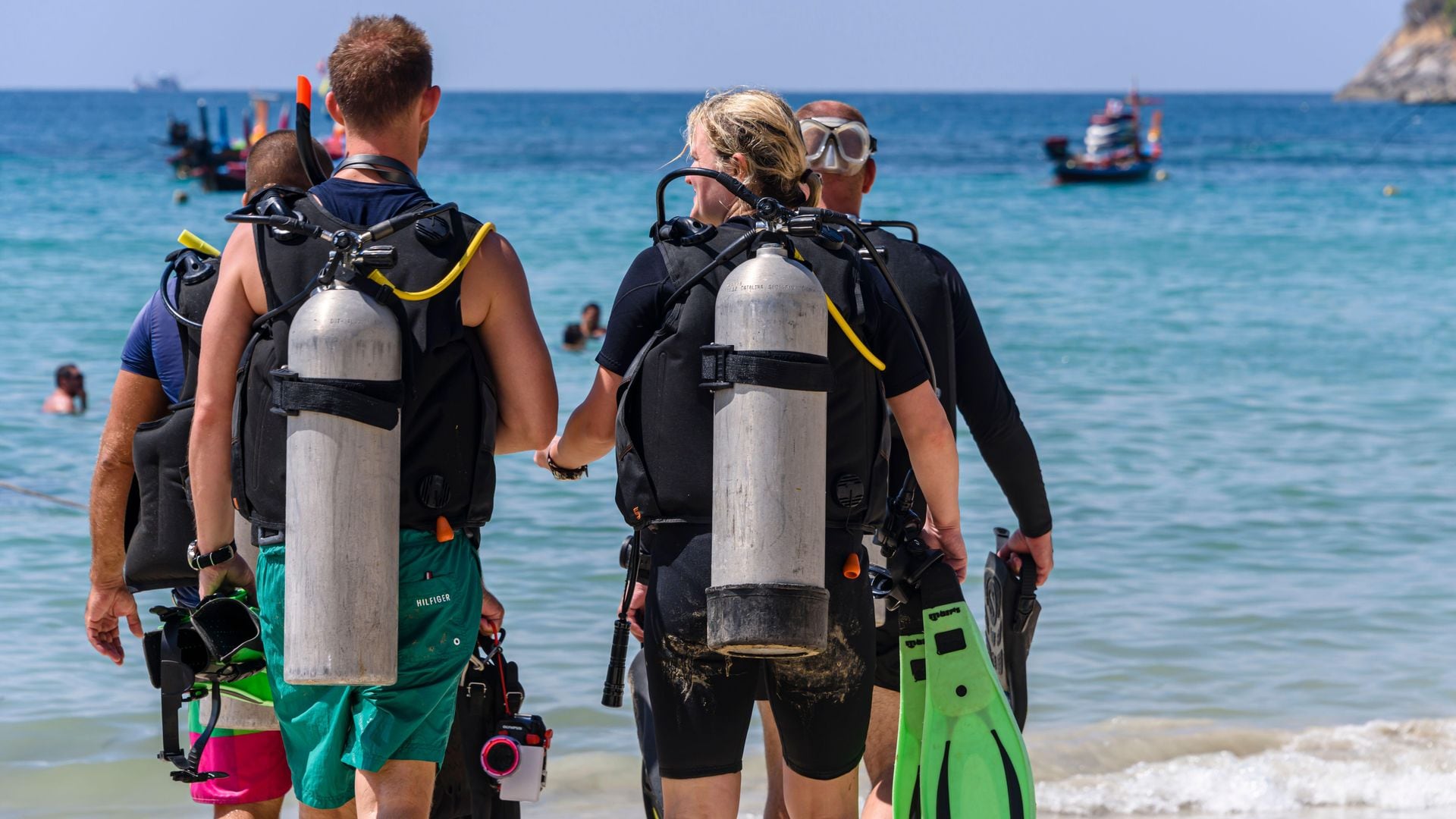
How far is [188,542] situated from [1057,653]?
4579 millimetres

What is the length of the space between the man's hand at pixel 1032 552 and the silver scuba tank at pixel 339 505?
172cm

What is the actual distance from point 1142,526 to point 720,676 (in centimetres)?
678

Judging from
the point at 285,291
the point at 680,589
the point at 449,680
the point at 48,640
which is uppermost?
the point at 285,291

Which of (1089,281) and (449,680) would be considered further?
(1089,281)

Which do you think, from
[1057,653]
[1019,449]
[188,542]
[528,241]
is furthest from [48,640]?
[528,241]

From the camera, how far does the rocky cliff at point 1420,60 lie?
150m

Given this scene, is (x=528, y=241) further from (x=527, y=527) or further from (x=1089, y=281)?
(x=527, y=527)

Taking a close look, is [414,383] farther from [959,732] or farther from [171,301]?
[959,732]

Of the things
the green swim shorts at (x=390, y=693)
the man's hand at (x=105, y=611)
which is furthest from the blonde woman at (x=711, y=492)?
the man's hand at (x=105, y=611)

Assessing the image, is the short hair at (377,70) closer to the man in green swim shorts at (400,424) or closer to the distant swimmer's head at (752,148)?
the man in green swim shorts at (400,424)

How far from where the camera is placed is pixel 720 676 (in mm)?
2889

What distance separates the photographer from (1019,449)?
146 inches

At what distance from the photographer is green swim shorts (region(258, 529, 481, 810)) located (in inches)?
114

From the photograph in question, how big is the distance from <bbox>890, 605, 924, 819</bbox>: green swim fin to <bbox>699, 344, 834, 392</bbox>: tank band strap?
857 mm
